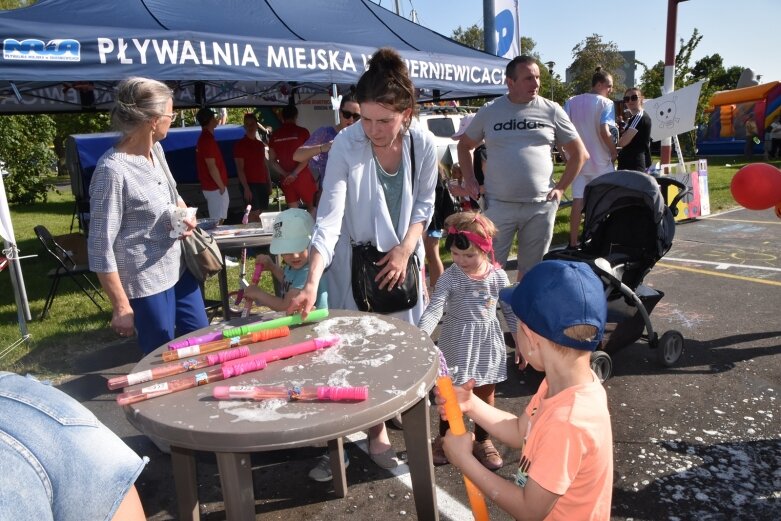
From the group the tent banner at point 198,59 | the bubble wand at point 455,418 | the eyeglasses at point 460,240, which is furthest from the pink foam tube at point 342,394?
the tent banner at point 198,59

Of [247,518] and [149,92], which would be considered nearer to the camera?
[247,518]

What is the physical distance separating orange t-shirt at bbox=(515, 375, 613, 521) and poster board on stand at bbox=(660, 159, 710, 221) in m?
8.55

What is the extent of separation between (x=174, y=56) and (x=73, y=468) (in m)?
5.08

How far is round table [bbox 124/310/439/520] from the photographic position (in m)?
1.51

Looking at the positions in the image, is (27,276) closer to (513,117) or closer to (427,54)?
(427,54)

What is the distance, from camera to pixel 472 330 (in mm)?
2926

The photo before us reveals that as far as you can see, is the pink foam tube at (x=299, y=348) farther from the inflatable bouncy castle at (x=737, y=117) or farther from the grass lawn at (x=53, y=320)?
Result: the inflatable bouncy castle at (x=737, y=117)

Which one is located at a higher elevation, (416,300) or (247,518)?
(416,300)

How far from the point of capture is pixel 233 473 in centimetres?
155

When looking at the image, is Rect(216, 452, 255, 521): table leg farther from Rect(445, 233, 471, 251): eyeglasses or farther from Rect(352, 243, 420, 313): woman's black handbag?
Rect(445, 233, 471, 251): eyeglasses

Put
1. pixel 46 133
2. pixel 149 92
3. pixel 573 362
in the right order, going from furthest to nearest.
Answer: pixel 46 133 → pixel 149 92 → pixel 573 362

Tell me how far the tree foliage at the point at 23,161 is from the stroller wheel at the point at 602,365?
17.6m

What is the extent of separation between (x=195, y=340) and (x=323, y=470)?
115cm

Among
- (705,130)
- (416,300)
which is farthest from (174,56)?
(705,130)
